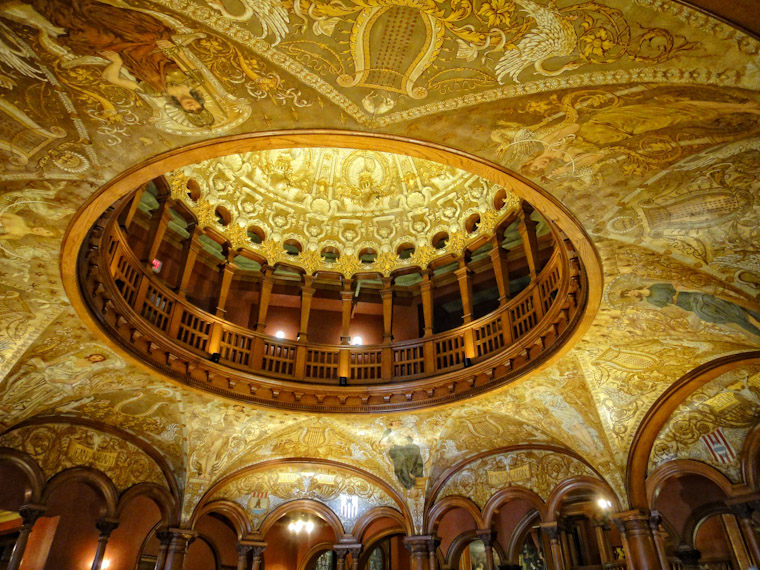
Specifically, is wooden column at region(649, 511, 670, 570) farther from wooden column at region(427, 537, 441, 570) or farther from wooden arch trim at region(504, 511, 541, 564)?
wooden column at region(427, 537, 441, 570)

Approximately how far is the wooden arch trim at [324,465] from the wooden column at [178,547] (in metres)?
0.93

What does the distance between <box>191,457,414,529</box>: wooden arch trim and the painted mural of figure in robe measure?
9.13 meters

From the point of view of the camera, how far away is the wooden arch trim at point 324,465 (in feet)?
41.2

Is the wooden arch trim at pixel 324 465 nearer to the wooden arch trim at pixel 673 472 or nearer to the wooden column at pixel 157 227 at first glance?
the wooden arch trim at pixel 673 472

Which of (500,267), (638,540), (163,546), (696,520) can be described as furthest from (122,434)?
(696,520)

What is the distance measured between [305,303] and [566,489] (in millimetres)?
7088

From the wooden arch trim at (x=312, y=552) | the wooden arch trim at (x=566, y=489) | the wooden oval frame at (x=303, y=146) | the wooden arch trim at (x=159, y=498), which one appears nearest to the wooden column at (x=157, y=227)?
the wooden oval frame at (x=303, y=146)

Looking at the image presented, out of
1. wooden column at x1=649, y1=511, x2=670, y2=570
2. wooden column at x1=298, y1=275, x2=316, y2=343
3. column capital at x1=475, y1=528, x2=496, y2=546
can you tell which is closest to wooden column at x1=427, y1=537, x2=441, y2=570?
column capital at x1=475, y1=528, x2=496, y2=546

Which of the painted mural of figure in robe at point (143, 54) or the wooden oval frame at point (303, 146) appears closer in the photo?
the painted mural of figure in robe at point (143, 54)

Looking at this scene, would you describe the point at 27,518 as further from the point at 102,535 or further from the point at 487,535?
the point at 487,535

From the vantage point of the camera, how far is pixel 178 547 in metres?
11.5

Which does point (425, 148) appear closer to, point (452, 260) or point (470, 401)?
point (470, 401)

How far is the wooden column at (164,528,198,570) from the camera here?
1133 cm

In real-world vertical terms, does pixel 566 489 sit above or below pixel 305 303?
below
